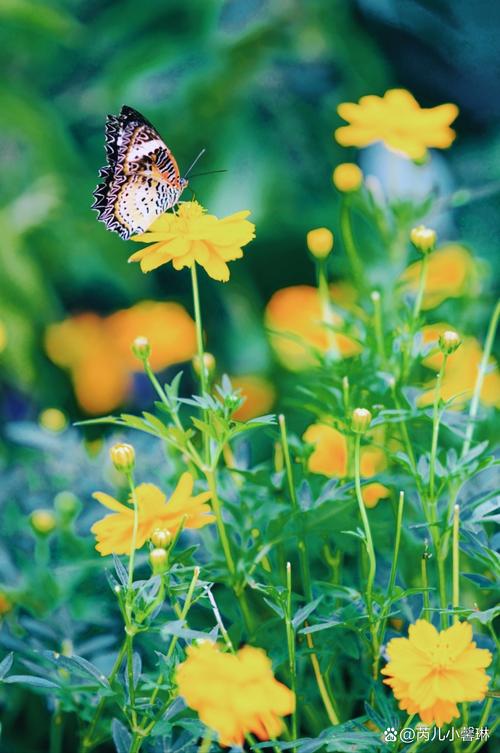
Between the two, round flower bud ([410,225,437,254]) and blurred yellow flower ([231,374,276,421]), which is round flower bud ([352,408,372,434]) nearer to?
round flower bud ([410,225,437,254])

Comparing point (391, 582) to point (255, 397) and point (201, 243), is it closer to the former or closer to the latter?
point (201, 243)

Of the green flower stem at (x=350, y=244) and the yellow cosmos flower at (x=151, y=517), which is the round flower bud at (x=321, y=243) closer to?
the green flower stem at (x=350, y=244)

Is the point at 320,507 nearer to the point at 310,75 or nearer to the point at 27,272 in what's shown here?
the point at 27,272

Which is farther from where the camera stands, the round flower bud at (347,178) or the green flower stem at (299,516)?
the round flower bud at (347,178)

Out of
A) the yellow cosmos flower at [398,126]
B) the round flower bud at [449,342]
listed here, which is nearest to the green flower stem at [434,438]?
the round flower bud at [449,342]

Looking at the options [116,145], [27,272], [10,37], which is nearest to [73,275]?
[27,272]
